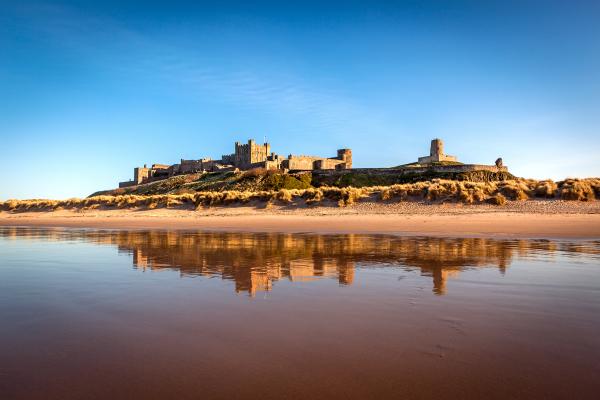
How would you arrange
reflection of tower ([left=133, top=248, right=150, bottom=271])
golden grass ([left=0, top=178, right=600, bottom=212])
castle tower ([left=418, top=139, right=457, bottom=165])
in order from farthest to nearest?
castle tower ([left=418, top=139, right=457, bottom=165])
golden grass ([left=0, top=178, right=600, bottom=212])
reflection of tower ([left=133, top=248, right=150, bottom=271])

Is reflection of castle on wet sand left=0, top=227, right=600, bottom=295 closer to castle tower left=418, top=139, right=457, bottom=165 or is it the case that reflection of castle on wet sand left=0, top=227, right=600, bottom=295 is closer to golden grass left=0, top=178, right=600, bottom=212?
golden grass left=0, top=178, right=600, bottom=212

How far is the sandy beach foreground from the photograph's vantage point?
13.6m

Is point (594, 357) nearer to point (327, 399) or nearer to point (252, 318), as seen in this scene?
point (327, 399)

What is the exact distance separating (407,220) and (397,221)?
45 centimetres

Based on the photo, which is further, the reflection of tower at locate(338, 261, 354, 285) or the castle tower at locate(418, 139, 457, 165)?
the castle tower at locate(418, 139, 457, 165)

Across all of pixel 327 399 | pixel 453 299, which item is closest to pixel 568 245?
Answer: pixel 453 299

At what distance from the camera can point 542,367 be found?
268 cm

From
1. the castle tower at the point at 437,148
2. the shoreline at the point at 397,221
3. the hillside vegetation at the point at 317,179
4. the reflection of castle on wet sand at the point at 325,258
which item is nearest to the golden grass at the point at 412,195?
the shoreline at the point at 397,221

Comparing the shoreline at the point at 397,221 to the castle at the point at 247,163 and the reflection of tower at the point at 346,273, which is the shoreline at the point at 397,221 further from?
the castle at the point at 247,163

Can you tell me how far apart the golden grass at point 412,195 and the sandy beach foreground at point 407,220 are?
87cm

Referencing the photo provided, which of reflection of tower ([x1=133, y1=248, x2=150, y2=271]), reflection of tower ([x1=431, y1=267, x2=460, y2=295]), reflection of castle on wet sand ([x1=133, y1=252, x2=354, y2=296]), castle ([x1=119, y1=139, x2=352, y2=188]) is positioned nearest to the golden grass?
reflection of tower ([x1=133, y1=248, x2=150, y2=271])

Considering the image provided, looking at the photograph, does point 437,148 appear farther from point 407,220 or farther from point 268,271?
point 268,271

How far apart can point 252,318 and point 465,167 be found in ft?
190

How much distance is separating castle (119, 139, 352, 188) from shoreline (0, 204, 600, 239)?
48.3 metres
